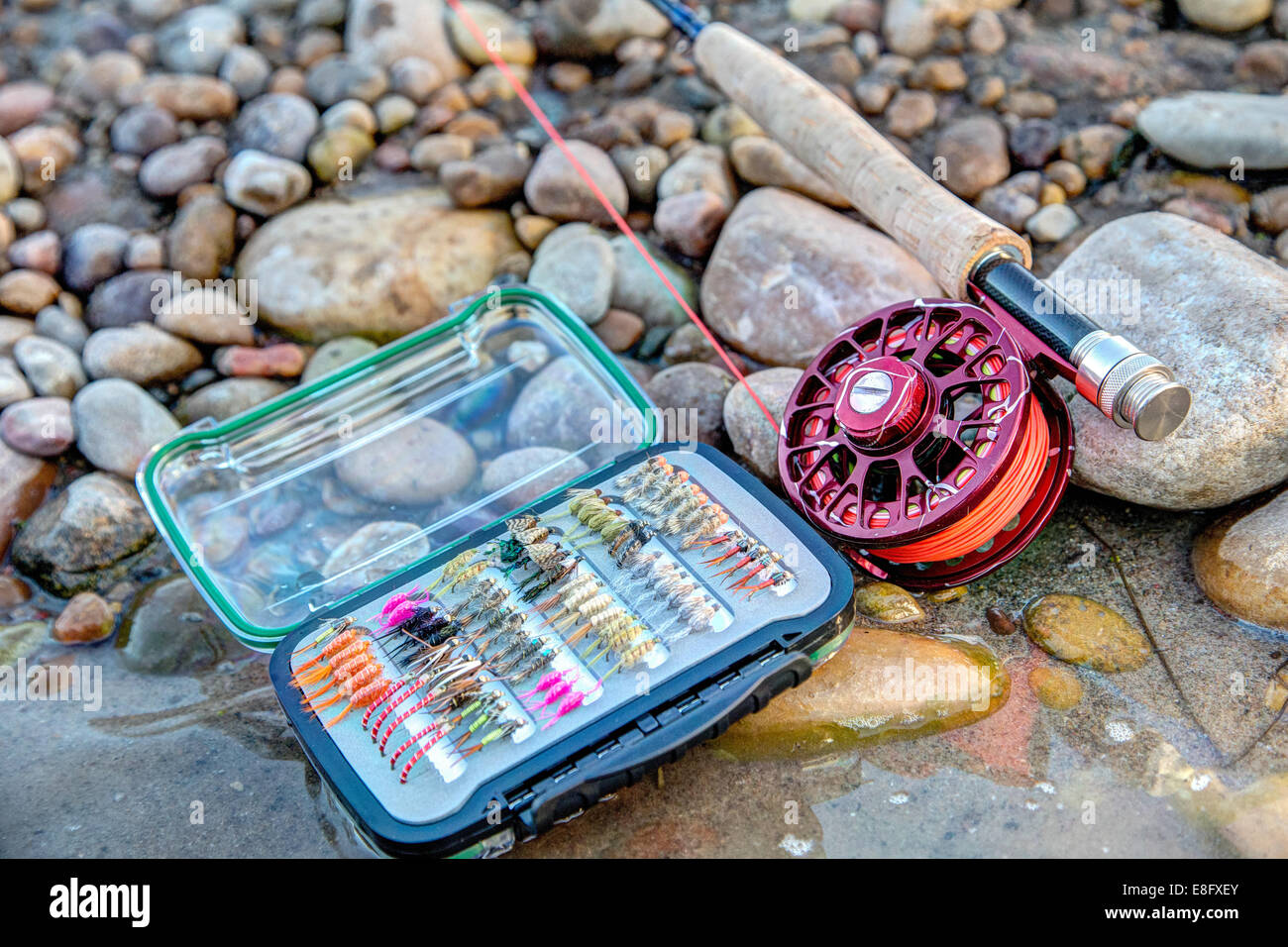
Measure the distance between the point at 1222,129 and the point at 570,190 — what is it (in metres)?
2.56

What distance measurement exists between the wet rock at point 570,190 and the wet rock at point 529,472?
1.27 meters

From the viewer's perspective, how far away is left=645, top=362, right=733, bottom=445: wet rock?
4008 mm

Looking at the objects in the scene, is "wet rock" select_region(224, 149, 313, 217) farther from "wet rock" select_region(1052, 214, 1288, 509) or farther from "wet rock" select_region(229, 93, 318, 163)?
"wet rock" select_region(1052, 214, 1288, 509)

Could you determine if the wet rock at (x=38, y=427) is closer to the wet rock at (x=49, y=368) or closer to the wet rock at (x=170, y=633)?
the wet rock at (x=49, y=368)

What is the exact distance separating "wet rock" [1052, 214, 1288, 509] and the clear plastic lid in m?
1.47

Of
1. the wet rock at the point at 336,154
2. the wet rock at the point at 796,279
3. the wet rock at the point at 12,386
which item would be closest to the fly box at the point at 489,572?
the wet rock at the point at 796,279

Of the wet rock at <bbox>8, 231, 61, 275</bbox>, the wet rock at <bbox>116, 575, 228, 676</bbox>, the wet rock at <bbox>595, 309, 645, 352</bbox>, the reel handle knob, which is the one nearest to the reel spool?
the reel handle knob

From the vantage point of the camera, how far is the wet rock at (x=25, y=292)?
4.54 meters

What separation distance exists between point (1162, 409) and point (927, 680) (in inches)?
37.8

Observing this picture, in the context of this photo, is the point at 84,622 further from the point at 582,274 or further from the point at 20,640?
the point at 582,274

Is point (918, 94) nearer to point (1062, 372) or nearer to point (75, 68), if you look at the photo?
point (1062, 372)

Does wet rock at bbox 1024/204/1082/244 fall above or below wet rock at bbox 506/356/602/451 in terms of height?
above
